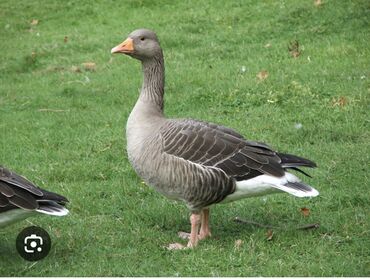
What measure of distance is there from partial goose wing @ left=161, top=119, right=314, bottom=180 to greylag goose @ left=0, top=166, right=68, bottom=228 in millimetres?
989

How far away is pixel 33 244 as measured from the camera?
5.93 meters

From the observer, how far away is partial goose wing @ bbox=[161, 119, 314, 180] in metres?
5.94

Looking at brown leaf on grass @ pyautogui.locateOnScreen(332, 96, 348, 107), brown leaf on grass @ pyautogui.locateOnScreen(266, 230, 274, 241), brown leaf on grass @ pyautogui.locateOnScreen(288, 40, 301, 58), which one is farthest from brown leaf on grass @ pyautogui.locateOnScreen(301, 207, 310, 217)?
brown leaf on grass @ pyautogui.locateOnScreen(288, 40, 301, 58)

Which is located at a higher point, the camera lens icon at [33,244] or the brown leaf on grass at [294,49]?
the brown leaf on grass at [294,49]

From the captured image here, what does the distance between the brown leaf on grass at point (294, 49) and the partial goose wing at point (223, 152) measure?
581 cm

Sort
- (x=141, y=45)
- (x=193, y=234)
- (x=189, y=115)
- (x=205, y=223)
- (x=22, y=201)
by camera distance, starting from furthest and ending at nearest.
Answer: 1. (x=189, y=115)
2. (x=141, y=45)
3. (x=205, y=223)
4. (x=193, y=234)
5. (x=22, y=201)

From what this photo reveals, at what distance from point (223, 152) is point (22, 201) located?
162 centimetres

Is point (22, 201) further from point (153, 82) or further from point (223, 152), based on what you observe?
point (153, 82)

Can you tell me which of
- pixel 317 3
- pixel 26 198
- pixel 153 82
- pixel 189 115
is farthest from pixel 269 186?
pixel 317 3

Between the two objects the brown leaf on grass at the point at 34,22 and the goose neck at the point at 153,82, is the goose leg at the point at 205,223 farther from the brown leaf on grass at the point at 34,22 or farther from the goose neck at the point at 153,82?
the brown leaf on grass at the point at 34,22

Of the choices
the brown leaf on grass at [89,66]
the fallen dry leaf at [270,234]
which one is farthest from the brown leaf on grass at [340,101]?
the brown leaf on grass at [89,66]

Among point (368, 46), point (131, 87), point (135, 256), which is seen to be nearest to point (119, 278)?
point (135, 256)

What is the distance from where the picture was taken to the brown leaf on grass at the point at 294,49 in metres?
11.7

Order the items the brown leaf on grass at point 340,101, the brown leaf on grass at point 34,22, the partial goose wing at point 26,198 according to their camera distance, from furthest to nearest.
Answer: the brown leaf on grass at point 34,22
the brown leaf on grass at point 340,101
the partial goose wing at point 26,198
